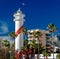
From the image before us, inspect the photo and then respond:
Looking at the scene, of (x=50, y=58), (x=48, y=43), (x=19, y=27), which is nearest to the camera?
(x=50, y=58)

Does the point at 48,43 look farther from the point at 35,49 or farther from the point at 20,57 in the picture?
the point at 20,57

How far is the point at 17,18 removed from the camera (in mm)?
97562

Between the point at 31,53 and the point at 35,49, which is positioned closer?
the point at 31,53

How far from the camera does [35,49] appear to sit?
332 ft

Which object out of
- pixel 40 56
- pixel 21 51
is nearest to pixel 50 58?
pixel 40 56

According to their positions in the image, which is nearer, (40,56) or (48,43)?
(40,56)

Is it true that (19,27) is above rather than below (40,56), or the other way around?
above

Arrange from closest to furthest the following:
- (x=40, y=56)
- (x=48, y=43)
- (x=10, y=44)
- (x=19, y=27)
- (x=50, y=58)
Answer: (x=50, y=58) → (x=40, y=56) → (x=19, y=27) → (x=10, y=44) → (x=48, y=43)

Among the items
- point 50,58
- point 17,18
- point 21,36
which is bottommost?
point 50,58

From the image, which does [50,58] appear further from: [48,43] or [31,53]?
[48,43]

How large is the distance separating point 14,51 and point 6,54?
3084 mm

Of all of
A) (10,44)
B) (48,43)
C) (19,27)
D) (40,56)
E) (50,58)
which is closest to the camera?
(50,58)

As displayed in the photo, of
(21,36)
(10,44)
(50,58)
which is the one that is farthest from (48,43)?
(50,58)

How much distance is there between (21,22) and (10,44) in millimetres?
18191
